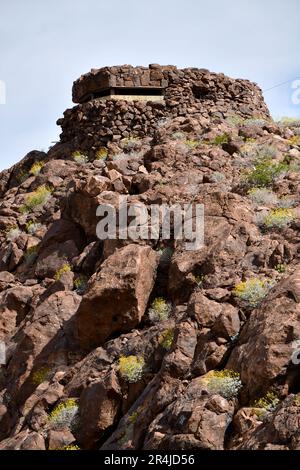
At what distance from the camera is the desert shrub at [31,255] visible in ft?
61.0

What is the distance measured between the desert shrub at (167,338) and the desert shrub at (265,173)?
5552 mm

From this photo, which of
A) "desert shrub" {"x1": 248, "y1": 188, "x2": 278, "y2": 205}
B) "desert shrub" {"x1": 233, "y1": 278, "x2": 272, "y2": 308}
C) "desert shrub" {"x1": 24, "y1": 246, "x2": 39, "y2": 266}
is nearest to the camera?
"desert shrub" {"x1": 233, "y1": 278, "x2": 272, "y2": 308}

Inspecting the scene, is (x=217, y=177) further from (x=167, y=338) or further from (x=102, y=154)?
(x=167, y=338)

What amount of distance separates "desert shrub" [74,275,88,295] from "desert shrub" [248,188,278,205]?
403 centimetres

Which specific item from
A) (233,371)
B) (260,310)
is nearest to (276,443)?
(233,371)

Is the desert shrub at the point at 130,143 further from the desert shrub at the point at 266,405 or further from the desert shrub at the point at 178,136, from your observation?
the desert shrub at the point at 266,405

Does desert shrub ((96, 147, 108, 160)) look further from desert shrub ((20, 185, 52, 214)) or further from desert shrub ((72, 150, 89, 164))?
desert shrub ((20, 185, 52, 214))

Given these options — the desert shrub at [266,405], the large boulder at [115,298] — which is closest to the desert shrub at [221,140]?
the large boulder at [115,298]

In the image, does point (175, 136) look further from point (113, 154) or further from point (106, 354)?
point (106, 354)

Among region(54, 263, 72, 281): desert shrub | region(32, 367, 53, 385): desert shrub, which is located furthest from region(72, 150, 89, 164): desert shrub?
region(32, 367, 53, 385): desert shrub

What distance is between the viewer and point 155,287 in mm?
14945

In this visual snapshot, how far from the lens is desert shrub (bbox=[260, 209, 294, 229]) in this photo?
14852 mm

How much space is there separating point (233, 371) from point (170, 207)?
20.9ft

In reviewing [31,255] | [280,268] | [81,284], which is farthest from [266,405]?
[31,255]
